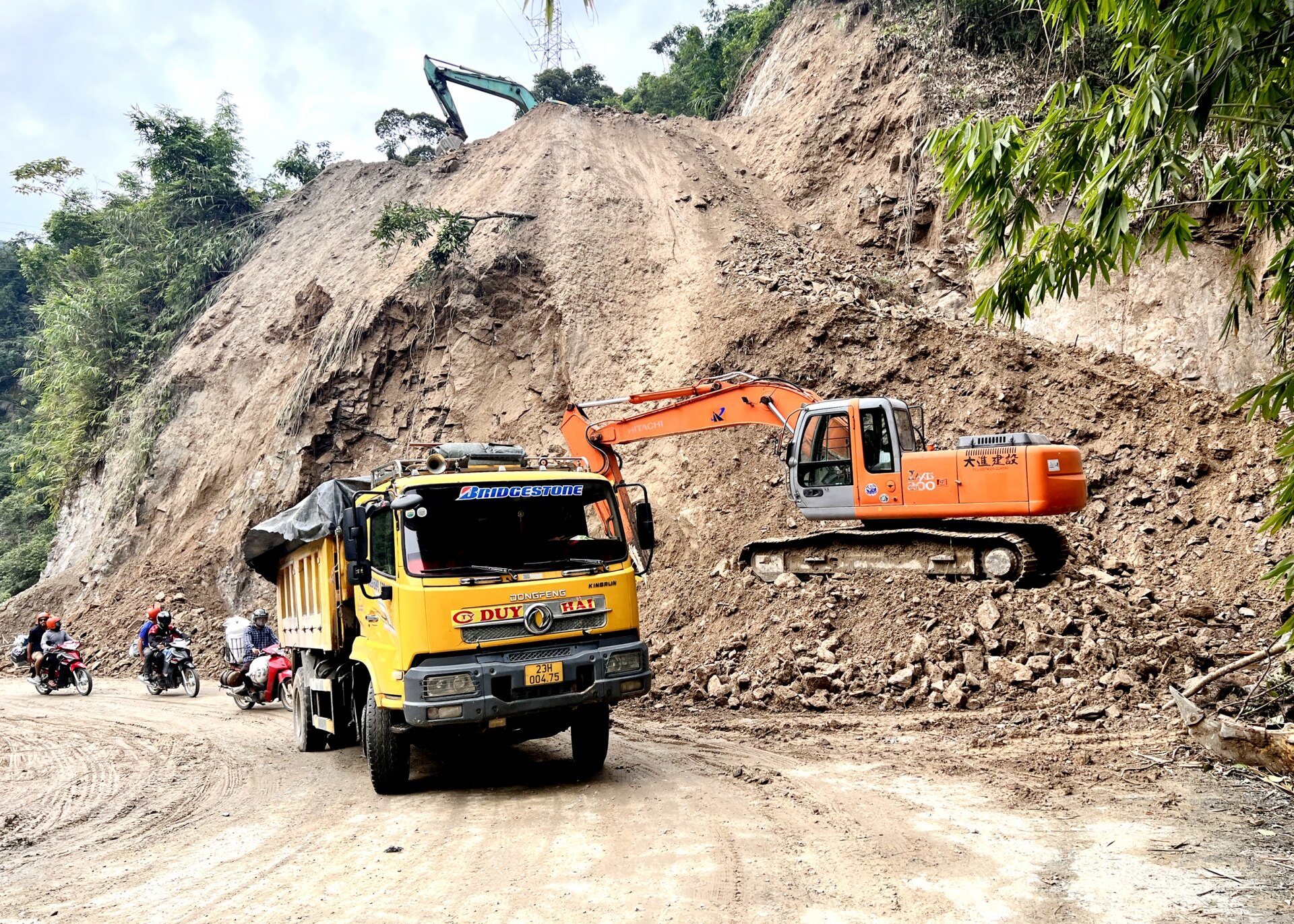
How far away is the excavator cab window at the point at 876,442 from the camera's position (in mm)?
12172

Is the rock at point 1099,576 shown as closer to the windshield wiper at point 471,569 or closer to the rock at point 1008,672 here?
the rock at point 1008,672

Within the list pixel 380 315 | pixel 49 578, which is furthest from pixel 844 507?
pixel 49 578

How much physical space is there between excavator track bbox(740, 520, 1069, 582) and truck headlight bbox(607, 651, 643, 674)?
5884 millimetres

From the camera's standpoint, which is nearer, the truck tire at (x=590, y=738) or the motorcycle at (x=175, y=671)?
the truck tire at (x=590, y=738)

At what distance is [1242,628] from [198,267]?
30.3 meters

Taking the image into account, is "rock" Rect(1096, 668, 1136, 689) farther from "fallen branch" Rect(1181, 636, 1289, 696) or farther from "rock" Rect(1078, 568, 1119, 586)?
"rock" Rect(1078, 568, 1119, 586)

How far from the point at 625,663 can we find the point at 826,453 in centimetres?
605

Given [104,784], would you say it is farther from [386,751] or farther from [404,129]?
[404,129]

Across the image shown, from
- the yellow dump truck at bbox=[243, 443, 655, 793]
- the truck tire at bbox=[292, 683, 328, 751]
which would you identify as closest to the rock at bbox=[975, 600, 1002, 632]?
the yellow dump truck at bbox=[243, 443, 655, 793]

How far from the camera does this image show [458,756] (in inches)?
354

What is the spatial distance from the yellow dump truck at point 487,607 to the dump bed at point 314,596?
580mm

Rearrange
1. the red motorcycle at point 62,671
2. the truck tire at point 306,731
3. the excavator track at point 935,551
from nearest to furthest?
1. the truck tire at point 306,731
2. the excavator track at point 935,551
3. the red motorcycle at point 62,671

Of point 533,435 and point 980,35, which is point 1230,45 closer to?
point 533,435

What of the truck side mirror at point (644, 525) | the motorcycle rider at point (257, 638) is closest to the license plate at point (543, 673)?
the truck side mirror at point (644, 525)
